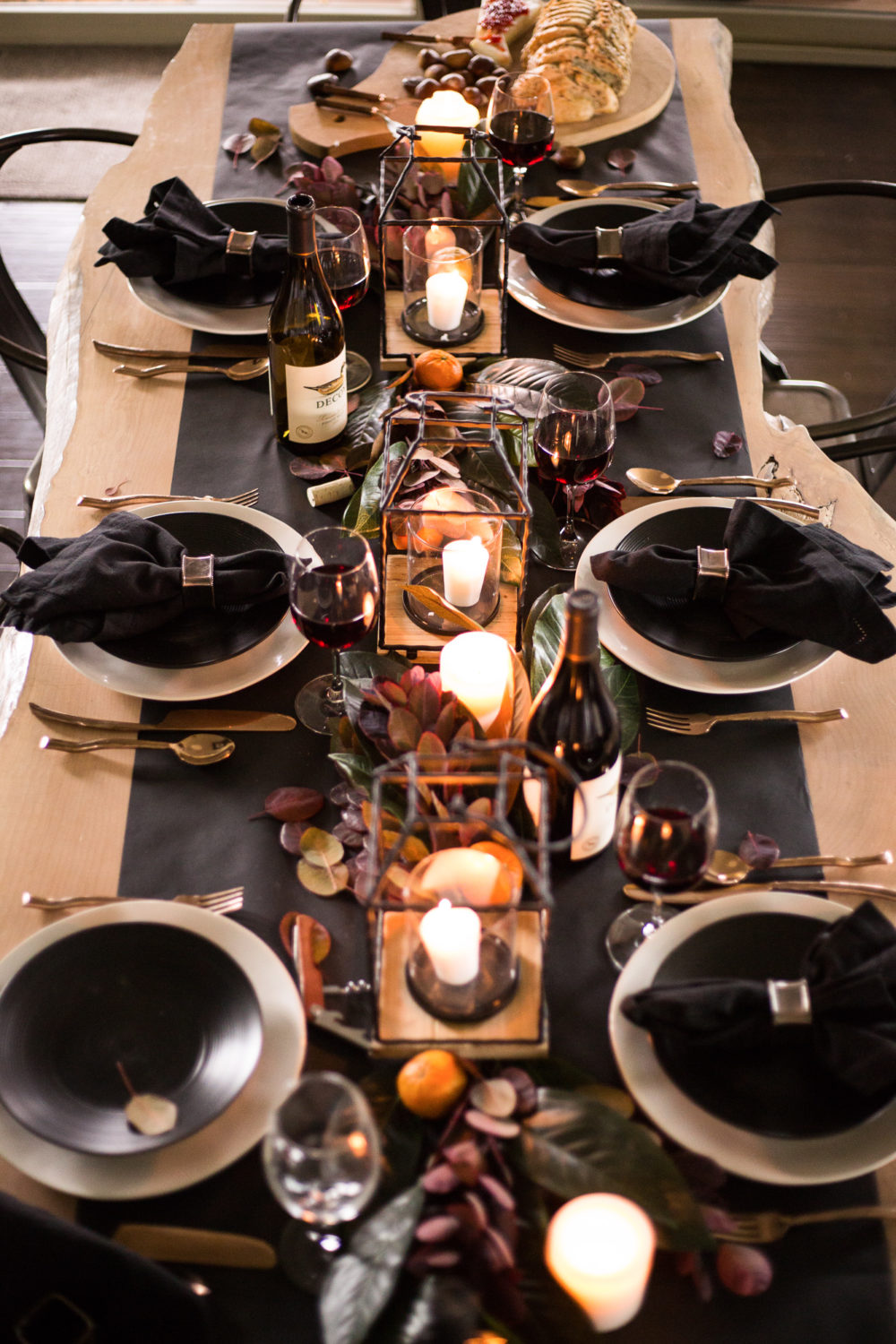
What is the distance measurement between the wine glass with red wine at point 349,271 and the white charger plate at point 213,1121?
2.75 feet

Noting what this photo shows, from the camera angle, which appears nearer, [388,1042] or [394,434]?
[388,1042]

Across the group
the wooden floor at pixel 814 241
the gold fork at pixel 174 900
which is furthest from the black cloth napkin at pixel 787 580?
the wooden floor at pixel 814 241

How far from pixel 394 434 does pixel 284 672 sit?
0.38m

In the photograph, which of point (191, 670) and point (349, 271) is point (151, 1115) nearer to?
point (191, 670)

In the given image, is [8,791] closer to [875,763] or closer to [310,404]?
[310,404]

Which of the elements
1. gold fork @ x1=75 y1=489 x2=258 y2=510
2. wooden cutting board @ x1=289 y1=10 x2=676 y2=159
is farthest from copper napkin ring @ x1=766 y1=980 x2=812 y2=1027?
wooden cutting board @ x1=289 y1=10 x2=676 y2=159

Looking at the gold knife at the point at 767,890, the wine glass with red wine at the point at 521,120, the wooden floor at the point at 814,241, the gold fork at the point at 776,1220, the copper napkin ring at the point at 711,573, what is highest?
the wine glass with red wine at the point at 521,120

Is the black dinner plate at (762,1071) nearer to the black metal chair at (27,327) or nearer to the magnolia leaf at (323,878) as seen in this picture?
the magnolia leaf at (323,878)

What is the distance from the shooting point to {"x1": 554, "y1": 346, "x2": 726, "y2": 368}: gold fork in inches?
65.4

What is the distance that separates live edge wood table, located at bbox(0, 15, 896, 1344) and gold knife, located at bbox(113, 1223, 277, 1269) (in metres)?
0.08

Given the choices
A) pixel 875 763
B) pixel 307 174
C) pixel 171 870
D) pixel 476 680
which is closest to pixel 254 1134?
pixel 171 870

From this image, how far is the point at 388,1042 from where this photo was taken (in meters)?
0.92

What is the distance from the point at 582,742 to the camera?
42.4 inches

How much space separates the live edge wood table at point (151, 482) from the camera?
3.76 ft
